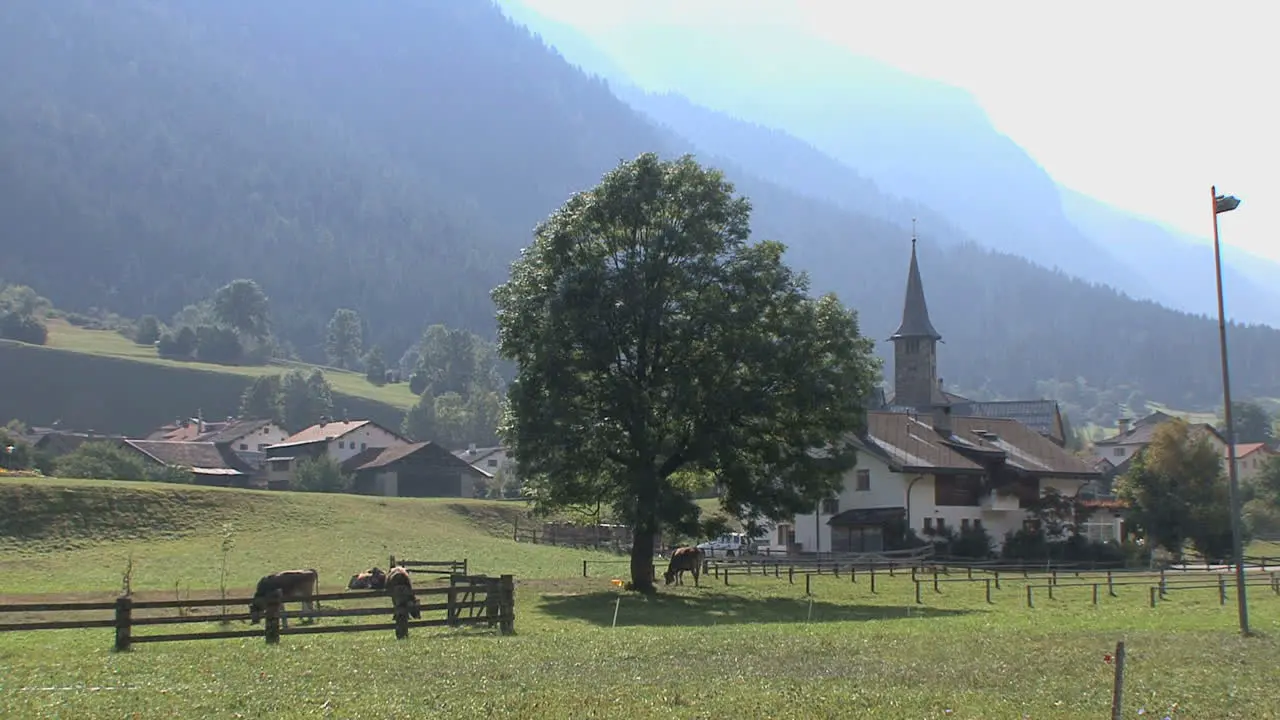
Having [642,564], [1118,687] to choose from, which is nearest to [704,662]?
[1118,687]

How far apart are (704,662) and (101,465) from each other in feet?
296

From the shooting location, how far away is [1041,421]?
13962 centimetres

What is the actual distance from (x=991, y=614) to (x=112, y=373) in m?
189

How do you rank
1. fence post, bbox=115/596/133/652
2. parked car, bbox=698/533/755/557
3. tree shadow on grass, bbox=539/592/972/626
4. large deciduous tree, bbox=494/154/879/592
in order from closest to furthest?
fence post, bbox=115/596/133/652
tree shadow on grass, bbox=539/592/972/626
large deciduous tree, bbox=494/154/879/592
parked car, bbox=698/533/755/557

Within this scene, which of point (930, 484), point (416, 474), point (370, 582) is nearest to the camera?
point (370, 582)

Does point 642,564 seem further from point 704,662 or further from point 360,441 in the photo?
point 360,441

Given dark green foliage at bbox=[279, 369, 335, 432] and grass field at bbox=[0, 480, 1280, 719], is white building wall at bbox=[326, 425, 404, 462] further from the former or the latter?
grass field at bbox=[0, 480, 1280, 719]

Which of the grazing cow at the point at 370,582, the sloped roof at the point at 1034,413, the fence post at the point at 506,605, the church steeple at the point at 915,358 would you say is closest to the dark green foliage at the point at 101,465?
the grazing cow at the point at 370,582

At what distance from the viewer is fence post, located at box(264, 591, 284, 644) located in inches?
931

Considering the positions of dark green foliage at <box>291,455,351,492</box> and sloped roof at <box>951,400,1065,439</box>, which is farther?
sloped roof at <box>951,400,1065,439</box>

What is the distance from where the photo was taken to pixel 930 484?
73.7 metres

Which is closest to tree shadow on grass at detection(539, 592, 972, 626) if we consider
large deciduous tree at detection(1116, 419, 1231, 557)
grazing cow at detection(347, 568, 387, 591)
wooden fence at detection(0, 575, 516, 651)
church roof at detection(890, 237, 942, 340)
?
wooden fence at detection(0, 575, 516, 651)

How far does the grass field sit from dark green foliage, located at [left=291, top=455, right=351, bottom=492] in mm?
63464

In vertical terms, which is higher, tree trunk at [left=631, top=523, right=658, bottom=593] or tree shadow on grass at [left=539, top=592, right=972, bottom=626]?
tree trunk at [left=631, top=523, right=658, bottom=593]
